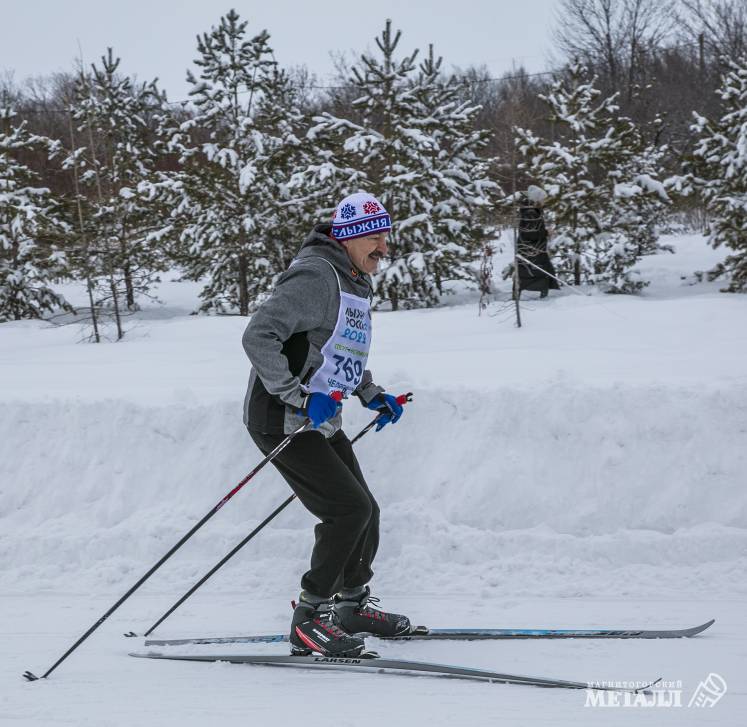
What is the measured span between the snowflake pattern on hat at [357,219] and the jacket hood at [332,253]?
7 centimetres

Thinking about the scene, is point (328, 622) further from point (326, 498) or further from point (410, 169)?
point (410, 169)

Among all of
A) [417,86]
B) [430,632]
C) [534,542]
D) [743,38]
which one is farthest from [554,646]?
[743,38]

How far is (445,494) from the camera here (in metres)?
5.26

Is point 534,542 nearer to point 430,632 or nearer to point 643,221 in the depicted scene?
point 430,632

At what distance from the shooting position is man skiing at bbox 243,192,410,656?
3.23 meters

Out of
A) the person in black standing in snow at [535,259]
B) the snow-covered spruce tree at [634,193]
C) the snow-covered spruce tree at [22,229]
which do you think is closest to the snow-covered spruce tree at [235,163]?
the snow-covered spruce tree at [22,229]

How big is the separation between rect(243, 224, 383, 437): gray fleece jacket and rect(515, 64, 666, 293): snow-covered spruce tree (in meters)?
12.3

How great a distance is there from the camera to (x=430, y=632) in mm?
3783

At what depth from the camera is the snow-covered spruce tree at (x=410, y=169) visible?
47.1 feet

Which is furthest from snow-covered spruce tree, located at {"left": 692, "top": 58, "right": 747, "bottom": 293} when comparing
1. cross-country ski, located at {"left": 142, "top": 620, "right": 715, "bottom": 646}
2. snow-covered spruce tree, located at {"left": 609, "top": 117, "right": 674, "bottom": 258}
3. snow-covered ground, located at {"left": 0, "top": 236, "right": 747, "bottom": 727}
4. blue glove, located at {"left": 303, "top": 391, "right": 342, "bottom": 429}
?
blue glove, located at {"left": 303, "top": 391, "right": 342, "bottom": 429}

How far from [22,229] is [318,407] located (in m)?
14.4

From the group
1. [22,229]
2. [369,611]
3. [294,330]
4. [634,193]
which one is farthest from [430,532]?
[22,229]

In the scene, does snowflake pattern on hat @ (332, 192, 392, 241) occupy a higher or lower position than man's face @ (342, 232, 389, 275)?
higher

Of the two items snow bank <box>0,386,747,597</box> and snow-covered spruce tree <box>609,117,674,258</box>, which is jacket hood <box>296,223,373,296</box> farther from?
snow-covered spruce tree <box>609,117,674,258</box>
